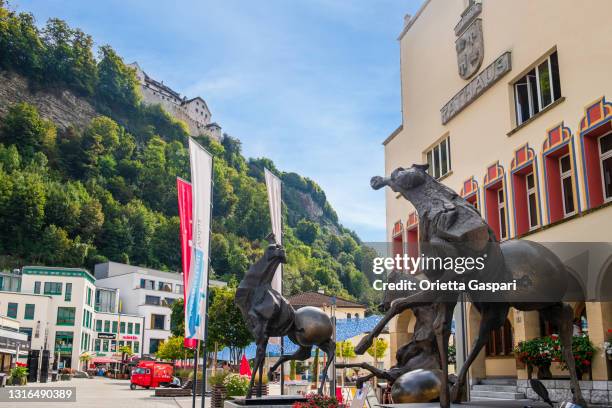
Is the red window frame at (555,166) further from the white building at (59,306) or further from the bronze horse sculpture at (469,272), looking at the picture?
the white building at (59,306)

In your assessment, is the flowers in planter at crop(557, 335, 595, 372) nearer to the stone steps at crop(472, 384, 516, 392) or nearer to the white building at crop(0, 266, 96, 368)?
the stone steps at crop(472, 384, 516, 392)

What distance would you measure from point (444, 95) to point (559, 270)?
17.1 metres

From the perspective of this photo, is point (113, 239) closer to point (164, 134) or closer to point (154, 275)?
point (154, 275)

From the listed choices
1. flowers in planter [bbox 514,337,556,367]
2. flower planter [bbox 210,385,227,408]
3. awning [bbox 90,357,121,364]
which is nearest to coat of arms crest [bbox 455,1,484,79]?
flowers in planter [bbox 514,337,556,367]

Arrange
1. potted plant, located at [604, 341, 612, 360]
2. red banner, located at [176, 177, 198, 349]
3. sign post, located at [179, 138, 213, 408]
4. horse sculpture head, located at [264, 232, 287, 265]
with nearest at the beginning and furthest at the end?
horse sculpture head, located at [264, 232, 287, 265], potted plant, located at [604, 341, 612, 360], sign post, located at [179, 138, 213, 408], red banner, located at [176, 177, 198, 349]

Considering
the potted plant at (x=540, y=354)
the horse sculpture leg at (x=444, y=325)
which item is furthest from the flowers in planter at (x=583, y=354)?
the horse sculpture leg at (x=444, y=325)

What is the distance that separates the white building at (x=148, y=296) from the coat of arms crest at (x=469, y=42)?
77.4 m

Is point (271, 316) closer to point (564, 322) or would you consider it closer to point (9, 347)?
point (564, 322)

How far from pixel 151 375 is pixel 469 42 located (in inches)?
1160

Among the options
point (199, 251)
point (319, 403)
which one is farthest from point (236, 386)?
point (319, 403)

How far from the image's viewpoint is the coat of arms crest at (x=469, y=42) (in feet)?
68.9

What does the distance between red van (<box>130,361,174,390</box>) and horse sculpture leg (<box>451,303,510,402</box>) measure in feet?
119

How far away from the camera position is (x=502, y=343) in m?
20.2

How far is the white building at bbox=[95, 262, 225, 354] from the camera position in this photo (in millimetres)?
93188
